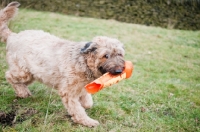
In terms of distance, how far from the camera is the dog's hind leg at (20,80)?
5.46 meters

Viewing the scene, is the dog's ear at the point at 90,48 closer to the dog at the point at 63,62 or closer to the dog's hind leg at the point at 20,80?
the dog at the point at 63,62

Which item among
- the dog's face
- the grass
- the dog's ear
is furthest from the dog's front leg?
the dog's ear

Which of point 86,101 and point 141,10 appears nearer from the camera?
point 86,101

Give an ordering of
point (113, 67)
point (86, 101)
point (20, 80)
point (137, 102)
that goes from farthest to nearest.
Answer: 1. point (137, 102)
2. point (20, 80)
3. point (86, 101)
4. point (113, 67)

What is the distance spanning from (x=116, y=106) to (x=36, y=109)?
6.09 feet

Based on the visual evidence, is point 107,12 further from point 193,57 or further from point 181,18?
point 193,57

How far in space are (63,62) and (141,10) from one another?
14898mm

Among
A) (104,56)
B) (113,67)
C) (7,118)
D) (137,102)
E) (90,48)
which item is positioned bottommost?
(137,102)

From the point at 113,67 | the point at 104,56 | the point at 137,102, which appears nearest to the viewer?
the point at 113,67

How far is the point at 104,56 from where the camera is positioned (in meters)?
4.36

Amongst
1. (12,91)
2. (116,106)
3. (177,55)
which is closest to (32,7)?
(177,55)

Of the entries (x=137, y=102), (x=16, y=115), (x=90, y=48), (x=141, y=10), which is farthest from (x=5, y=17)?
(x=141, y=10)

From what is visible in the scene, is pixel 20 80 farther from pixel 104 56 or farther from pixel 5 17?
pixel 104 56

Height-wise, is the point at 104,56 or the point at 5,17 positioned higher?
the point at 5,17
